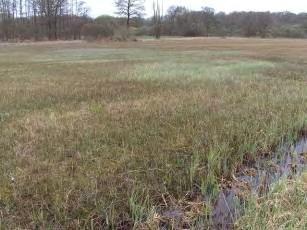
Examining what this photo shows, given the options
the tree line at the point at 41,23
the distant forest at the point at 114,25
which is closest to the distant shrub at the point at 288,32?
the distant forest at the point at 114,25

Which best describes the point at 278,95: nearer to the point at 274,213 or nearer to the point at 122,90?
the point at 122,90

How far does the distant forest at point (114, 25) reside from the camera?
7044 cm

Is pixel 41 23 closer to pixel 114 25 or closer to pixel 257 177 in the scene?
pixel 114 25

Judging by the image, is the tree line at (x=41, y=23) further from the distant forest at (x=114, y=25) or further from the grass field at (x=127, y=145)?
the grass field at (x=127, y=145)

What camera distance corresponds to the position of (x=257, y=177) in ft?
17.6

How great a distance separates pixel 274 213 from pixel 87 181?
2229mm

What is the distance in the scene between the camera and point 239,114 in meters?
8.52

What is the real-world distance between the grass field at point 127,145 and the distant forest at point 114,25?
173 ft

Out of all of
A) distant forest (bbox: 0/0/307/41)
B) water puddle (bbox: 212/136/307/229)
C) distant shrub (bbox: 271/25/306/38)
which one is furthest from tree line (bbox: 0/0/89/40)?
water puddle (bbox: 212/136/307/229)

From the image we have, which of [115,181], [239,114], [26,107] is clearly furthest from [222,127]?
[26,107]

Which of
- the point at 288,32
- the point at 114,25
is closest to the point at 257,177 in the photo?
the point at 114,25

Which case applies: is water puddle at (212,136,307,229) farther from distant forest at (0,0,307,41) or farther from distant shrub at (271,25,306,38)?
distant shrub at (271,25,306,38)

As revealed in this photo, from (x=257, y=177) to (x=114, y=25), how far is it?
216 feet

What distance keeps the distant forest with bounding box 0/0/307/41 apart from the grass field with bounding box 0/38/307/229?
173 feet
